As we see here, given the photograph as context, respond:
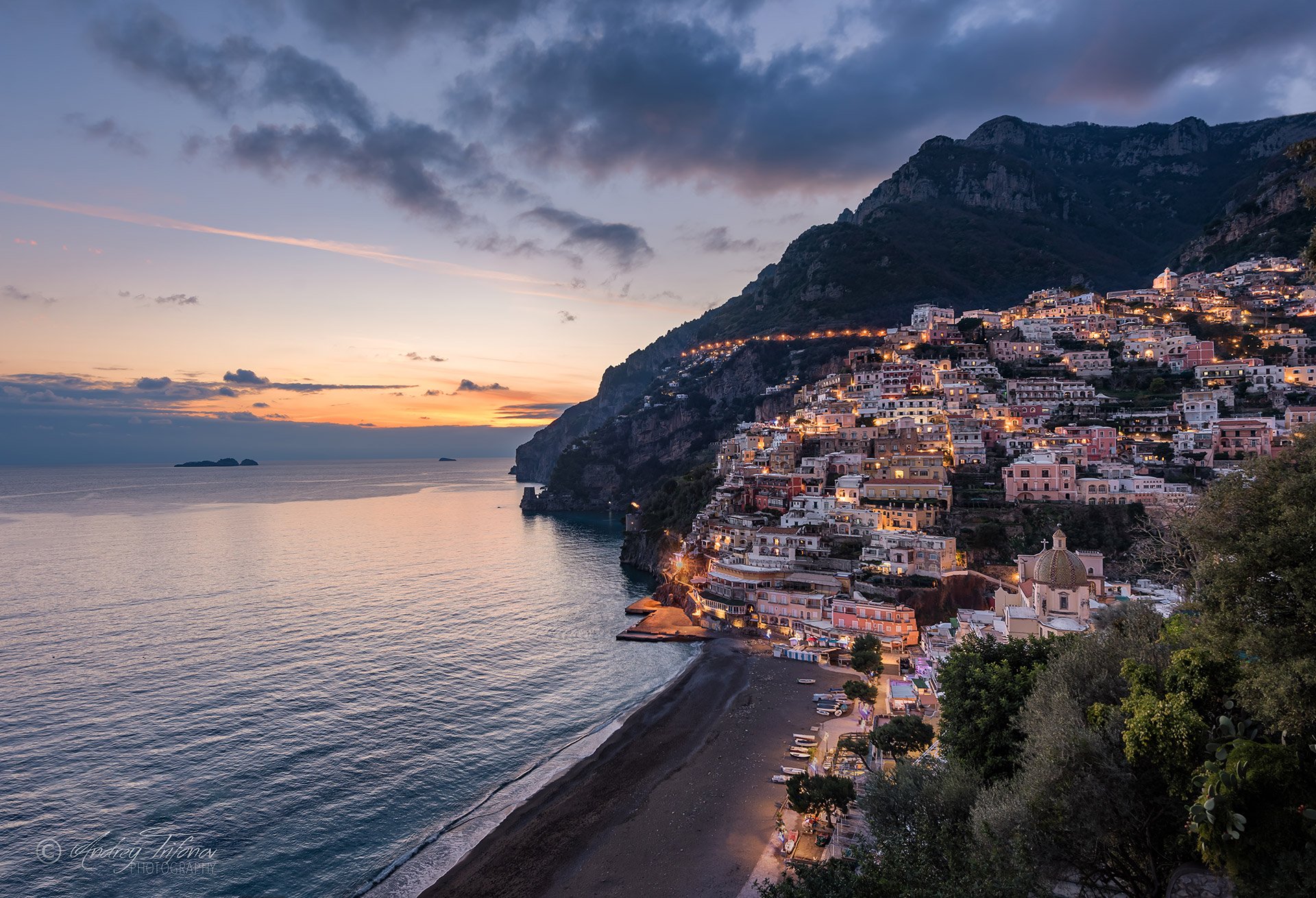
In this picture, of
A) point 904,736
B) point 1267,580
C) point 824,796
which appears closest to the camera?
point 1267,580

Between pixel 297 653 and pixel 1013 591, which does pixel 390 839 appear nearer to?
pixel 297 653

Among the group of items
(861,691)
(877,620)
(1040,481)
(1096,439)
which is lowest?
(861,691)

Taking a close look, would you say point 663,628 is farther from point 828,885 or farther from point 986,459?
point 828,885

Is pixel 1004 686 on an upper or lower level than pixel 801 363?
lower

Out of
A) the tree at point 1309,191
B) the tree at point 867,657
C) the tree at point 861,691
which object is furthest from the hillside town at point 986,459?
the tree at point 1309,191

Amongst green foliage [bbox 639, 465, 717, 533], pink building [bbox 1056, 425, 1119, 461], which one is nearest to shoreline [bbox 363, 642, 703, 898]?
green foliage [bbox 639, 465, 717, 533]

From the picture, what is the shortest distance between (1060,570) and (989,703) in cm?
2263

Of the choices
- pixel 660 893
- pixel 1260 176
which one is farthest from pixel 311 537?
pixel 1260 176

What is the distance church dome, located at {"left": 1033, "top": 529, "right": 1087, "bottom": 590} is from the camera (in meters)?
39.3

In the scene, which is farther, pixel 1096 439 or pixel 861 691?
pixel 1096 439

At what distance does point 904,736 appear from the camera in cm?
3153

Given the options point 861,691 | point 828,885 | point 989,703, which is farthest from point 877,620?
point 828,885

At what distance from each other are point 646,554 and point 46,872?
74830 millimetres

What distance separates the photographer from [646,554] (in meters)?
97.2
